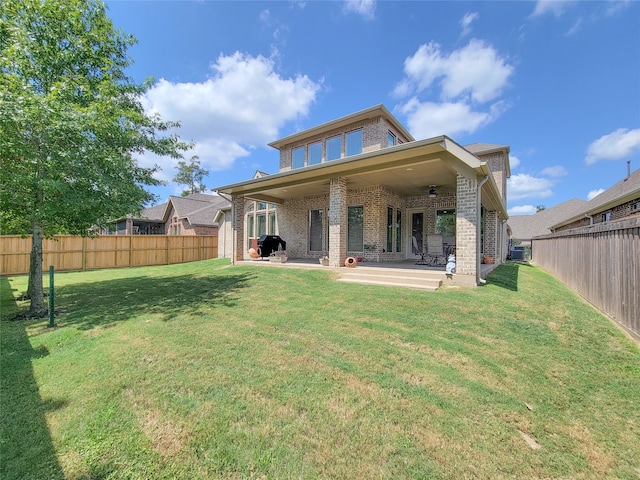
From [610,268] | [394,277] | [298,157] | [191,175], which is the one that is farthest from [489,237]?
[191,175]

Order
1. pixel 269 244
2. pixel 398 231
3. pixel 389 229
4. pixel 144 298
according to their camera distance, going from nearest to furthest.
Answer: pixel 144 298 < pixel 389 229 < pixel 398 231 < pixel 269 244


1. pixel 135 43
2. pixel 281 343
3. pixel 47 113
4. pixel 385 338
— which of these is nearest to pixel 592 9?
pixel 385 338

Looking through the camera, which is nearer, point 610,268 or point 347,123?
point 610,268

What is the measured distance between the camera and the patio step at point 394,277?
6.69 meters

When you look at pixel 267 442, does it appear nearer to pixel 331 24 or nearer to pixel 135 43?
pixel 135 43

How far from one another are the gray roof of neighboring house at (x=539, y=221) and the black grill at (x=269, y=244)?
32.4m

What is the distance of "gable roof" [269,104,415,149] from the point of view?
12.0 metres

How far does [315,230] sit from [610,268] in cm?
1012

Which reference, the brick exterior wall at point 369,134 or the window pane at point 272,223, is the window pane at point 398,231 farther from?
the window pane at point 272,223

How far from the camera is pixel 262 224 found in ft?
54.5

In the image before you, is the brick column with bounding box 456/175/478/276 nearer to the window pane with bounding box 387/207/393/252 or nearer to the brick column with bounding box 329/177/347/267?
the brick column with bounding box 329/177/347/267

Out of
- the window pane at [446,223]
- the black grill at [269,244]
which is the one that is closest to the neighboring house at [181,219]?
the black grill at [269,244]

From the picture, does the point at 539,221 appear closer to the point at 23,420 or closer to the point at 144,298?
the point at 144,298

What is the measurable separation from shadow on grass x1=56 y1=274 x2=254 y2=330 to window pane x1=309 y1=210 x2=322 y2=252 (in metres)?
5.11
